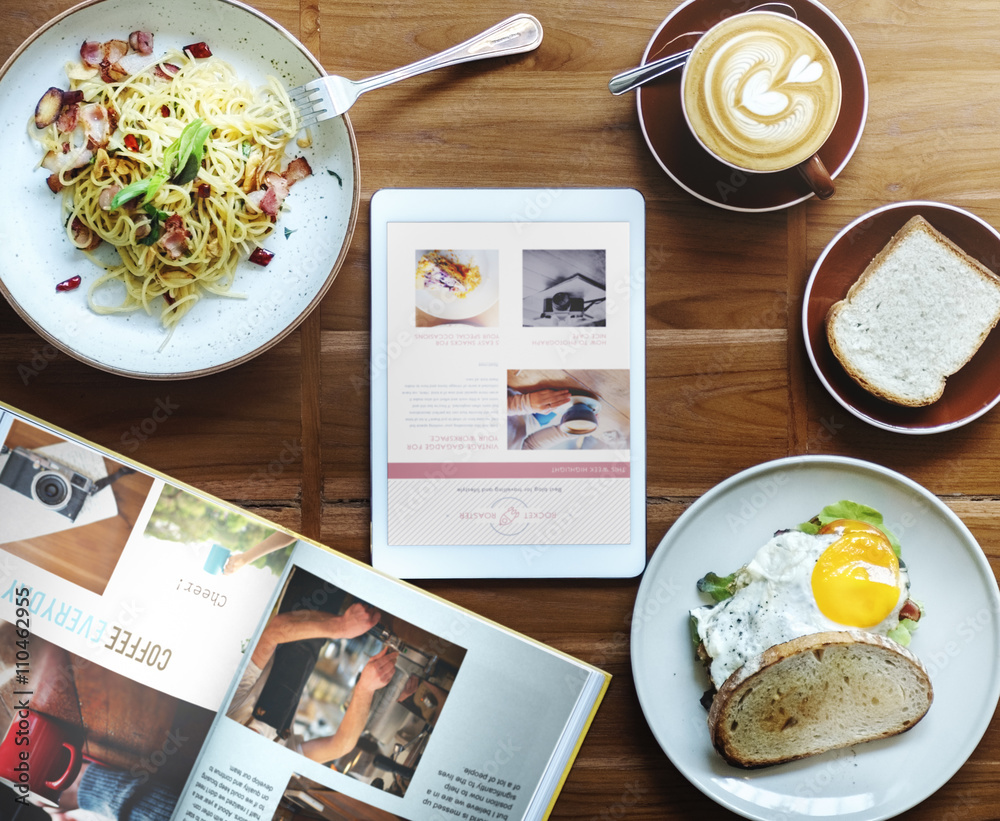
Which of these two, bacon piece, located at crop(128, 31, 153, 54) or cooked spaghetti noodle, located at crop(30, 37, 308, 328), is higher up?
bacon piece, located at crop(128, 31, 153, 54)

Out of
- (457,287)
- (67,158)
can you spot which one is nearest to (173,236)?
(67,158)

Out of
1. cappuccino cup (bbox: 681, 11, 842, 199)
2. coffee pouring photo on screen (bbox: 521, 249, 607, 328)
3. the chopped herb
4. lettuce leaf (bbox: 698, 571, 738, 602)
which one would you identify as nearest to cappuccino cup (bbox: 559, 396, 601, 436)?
coffee pouring photo on screen (bbox: 521, 249, 607, 328)

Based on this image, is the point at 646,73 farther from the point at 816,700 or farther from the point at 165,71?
the point at 816,700

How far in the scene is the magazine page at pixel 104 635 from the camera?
1003 mm

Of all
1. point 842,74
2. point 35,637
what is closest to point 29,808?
point 35,637

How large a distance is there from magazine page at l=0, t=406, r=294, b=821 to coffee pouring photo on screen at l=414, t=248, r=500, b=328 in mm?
422

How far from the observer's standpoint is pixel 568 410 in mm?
1070

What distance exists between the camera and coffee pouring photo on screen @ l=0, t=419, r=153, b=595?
101cm

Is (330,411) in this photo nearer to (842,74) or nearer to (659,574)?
(659,574)

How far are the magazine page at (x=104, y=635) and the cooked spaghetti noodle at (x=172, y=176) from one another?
27 cm

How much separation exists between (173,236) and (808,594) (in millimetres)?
969

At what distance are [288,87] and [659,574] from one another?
0.84m

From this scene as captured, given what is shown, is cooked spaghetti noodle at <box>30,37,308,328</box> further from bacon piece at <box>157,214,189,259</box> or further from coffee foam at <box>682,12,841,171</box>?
coffee foam at <box>682,12,841,171</box>

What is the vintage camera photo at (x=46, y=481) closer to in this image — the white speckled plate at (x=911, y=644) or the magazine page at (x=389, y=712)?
the magazine page at (x=389, y=712)
